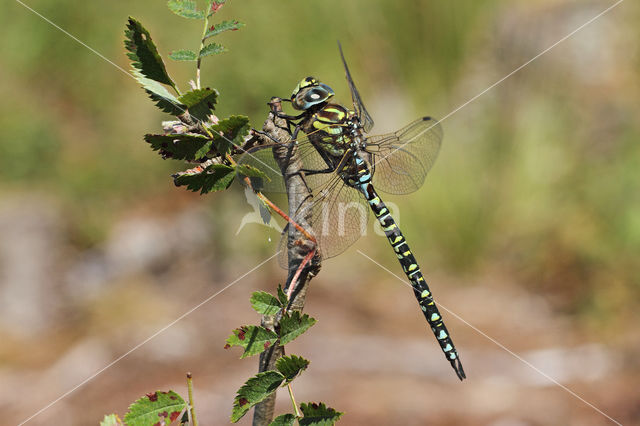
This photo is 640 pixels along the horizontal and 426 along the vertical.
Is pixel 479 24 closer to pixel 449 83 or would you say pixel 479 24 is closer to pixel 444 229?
pixel 449 83

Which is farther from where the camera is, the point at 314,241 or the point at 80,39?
→ the point at 80,39

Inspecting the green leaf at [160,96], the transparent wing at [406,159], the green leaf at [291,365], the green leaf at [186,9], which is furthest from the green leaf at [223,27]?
A: the transparent wing at [406,159]

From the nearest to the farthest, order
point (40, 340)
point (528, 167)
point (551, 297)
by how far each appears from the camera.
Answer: point (40, 340), point (551, 297), point (528, 167)

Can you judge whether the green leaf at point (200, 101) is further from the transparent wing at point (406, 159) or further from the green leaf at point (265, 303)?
the transparent wing at point (406, 159)

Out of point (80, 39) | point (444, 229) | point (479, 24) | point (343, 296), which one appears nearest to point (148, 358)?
point (343, 296)

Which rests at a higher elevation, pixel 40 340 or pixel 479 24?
pixel 479 24

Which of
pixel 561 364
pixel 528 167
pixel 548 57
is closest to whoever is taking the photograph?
pixel 561 364

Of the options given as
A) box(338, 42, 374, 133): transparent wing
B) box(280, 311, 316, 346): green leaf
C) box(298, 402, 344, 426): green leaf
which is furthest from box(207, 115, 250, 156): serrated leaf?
box(338, 42, 374, 133): transparent wing

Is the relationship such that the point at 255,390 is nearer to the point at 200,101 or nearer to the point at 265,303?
the point at 265,303
